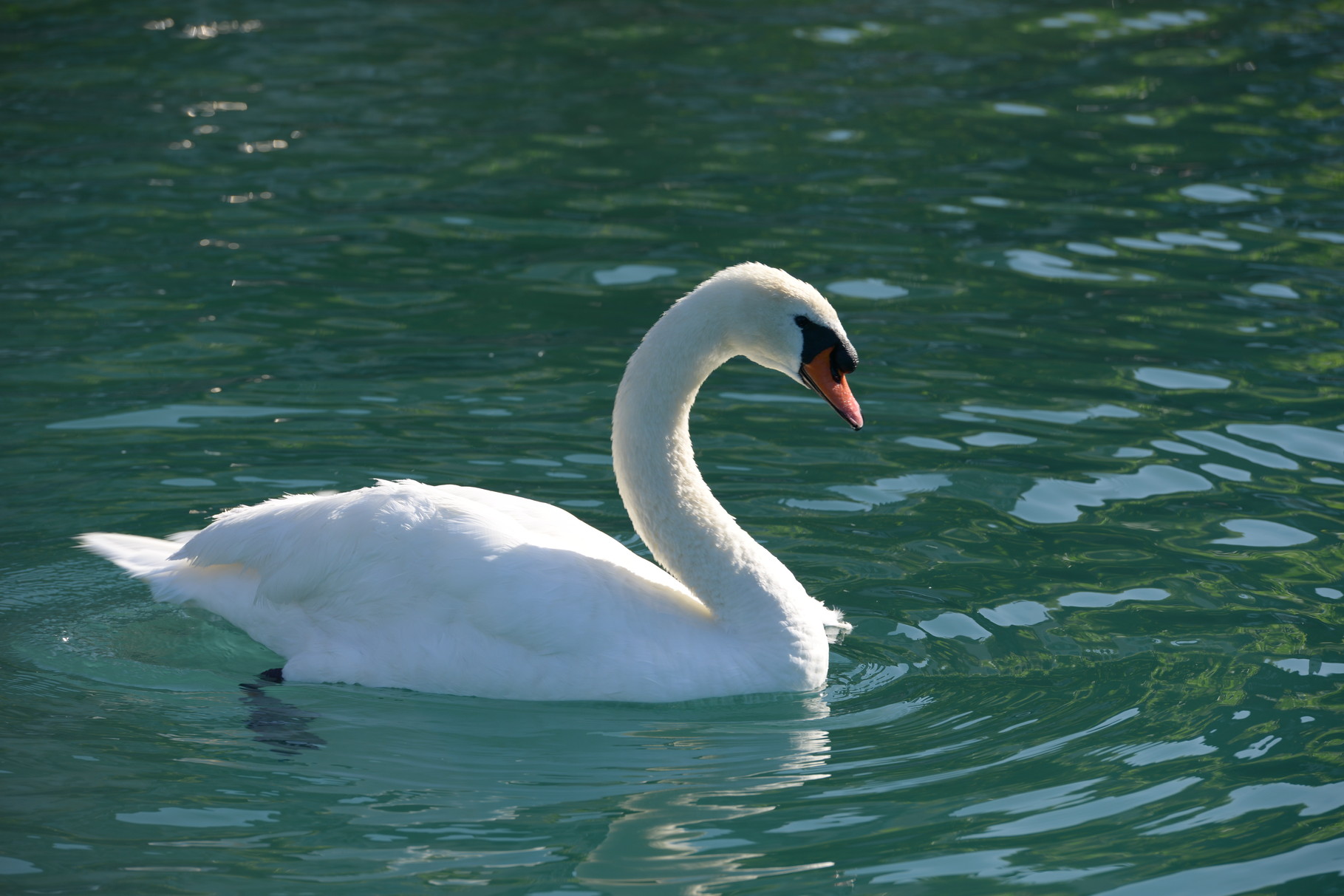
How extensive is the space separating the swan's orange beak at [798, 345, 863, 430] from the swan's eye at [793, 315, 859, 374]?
0.05 feet

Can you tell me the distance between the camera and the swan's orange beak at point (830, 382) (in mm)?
6215

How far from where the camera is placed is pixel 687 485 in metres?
6.38

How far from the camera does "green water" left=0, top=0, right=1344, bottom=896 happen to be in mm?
5184

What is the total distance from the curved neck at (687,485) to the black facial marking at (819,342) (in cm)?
29

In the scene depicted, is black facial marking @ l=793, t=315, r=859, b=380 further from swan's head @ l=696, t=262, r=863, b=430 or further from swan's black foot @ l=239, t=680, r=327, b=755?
swan's black foot @ l=239, t=680, r=327, b=755

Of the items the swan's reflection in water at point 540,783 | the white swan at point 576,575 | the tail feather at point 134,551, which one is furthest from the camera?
the tail feather at point 134,551

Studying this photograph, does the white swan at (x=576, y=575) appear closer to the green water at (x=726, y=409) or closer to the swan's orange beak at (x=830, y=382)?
the swan's orange beak at (x=830, y=382)

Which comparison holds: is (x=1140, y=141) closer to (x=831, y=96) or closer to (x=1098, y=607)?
(x=831, y=96)

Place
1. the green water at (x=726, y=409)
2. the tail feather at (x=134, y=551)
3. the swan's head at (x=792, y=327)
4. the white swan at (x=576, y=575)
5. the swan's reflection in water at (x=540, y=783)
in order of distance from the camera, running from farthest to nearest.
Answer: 1. the tail feather at (x=134, y=551)
2. the swan's head at (x=792, y=327)
3. the white swan at (x=576, y=575)
4. the green water at (x=726, y=409)
5. the swan's reflection in water at (x=540, y=783)

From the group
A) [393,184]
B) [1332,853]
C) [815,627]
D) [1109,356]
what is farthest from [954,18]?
[1332,853]

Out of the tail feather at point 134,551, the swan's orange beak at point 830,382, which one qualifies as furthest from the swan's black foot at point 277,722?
the swan's orange beak at point 830,382

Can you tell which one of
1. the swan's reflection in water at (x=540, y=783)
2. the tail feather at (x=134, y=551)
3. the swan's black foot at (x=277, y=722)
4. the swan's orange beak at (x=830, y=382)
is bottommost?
the swan's reflection in water at (x=540, y=783)

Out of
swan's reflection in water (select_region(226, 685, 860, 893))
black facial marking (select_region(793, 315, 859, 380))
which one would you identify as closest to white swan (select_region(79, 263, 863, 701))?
black facial marking (select_region(793, 315, 859, 380))

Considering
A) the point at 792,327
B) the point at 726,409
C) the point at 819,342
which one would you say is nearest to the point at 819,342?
the point at 819,342
